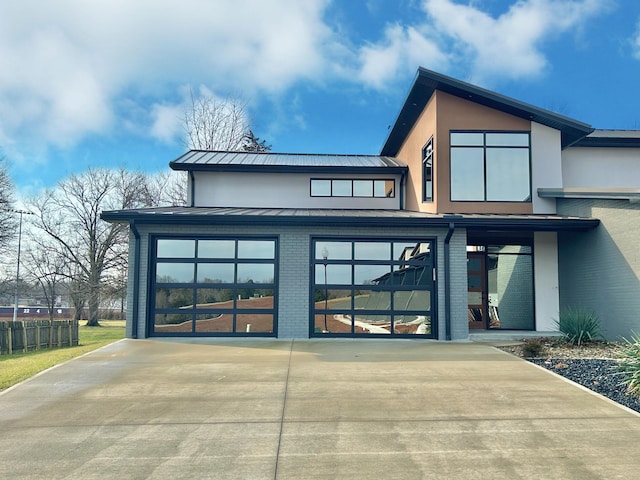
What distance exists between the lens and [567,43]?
96.1 feet

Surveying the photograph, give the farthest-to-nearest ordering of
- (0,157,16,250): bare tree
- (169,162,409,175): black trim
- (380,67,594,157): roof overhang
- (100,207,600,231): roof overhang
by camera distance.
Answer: (0,157,16,250): bare tree < (169,162,409,175): black trim < (380,67,594,157): roof overhang < (100,207,600,231): roof overhang

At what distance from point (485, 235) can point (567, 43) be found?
68.8 ft

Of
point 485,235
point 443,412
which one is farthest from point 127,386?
point 485,235

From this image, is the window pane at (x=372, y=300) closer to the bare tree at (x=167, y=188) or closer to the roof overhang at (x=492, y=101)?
the roof overhang at (x=492, y=101)

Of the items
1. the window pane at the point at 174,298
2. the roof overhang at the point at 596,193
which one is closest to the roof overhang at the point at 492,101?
the roof overhang at the point at 596,193

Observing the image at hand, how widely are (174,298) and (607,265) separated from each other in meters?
10.8

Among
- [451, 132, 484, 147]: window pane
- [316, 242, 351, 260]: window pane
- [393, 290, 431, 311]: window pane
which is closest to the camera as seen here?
[393, 290, 431, 311]: window pane

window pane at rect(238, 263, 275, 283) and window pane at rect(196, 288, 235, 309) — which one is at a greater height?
window pane at rect(238, 263, 275, 283)

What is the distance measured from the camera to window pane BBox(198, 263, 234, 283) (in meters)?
12.8

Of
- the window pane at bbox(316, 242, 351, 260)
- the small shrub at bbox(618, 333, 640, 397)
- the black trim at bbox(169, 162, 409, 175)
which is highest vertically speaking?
the black trim at bbox(169, 162, 409, 175)

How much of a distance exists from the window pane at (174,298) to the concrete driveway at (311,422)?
3045 millimetres

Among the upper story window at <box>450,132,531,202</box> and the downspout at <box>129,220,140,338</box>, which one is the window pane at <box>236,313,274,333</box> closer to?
A: the downspout at <box>129,220,140,338</box>

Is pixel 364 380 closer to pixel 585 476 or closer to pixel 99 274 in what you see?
pixel 585 476

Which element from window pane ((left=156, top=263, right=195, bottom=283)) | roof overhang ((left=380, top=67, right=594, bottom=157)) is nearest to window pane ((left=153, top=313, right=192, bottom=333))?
window pane ((left=156, top=263, right=195, bottom=283))
